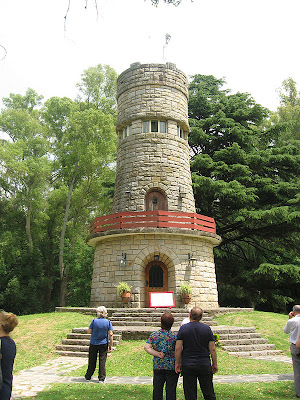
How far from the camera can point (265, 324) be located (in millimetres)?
12406

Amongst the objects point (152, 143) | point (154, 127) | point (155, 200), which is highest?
point (154, 127)

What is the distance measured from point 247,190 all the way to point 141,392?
49.5 feet

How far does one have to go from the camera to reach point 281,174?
850 inches

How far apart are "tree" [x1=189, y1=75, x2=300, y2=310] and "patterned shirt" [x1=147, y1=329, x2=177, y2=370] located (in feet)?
46.6

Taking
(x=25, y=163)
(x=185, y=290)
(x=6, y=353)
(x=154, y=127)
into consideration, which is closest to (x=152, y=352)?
(x=6, y=353)

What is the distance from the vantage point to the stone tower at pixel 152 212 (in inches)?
570

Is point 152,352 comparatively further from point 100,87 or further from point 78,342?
point 100,87

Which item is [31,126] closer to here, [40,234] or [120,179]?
[40,234]

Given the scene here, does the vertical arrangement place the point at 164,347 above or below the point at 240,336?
above

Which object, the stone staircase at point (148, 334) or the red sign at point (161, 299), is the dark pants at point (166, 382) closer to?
the stone staircase at point (148, 334)

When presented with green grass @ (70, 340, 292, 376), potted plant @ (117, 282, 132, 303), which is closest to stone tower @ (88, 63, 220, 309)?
potted plant @ (117, 282, 132, 303)

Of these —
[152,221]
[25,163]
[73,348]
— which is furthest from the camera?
[25,163]

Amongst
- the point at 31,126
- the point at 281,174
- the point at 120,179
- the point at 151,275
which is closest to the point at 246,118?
the point at 281,174

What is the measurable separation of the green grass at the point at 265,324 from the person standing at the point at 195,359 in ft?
22.4
